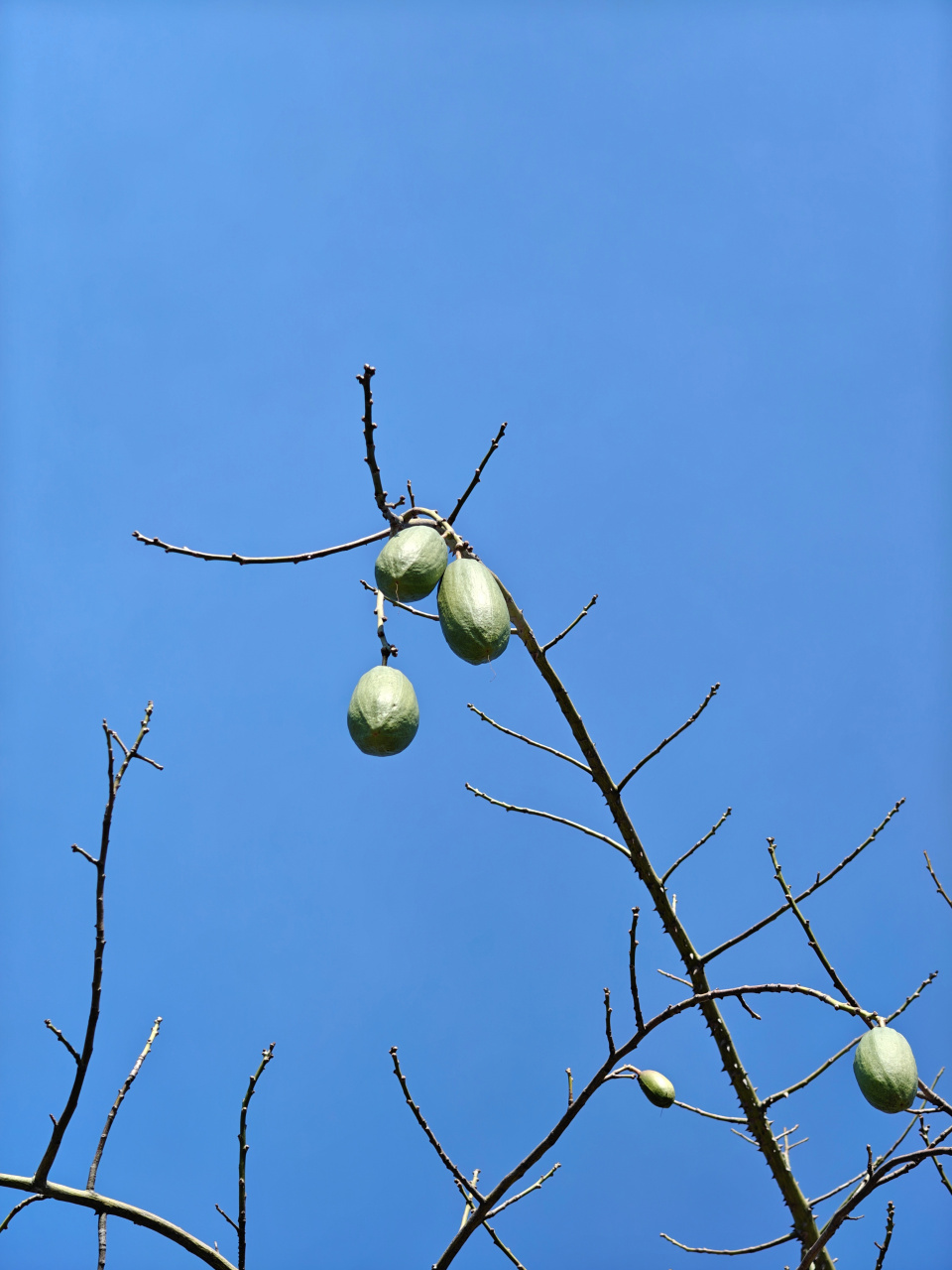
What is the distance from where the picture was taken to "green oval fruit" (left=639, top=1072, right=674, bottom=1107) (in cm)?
427

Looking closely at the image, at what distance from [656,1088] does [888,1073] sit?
3.57 ft

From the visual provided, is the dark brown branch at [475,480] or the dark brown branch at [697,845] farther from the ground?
the dark brown branch at [475,480]

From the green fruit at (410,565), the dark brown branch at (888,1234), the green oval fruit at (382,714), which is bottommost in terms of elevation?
the dark brown branch at (888,1234)

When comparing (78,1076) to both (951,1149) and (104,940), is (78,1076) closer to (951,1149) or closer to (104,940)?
(104,940)

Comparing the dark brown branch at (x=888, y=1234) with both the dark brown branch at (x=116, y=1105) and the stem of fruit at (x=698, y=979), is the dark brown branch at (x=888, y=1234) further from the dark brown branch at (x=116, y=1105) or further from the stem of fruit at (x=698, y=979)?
the dark brown branch at (x=116, y=1105)

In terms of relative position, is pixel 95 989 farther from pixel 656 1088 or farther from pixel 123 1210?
pixel 656 1088

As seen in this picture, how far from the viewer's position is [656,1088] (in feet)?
14.0

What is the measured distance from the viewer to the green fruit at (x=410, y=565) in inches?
150

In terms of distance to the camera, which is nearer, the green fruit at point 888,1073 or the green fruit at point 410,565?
the green fruit at point 410,565

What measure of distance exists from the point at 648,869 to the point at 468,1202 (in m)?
1.77

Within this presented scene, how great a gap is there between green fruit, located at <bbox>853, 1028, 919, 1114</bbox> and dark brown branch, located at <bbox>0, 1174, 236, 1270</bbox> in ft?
9.71

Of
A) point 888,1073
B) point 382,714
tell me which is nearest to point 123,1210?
point 382,714

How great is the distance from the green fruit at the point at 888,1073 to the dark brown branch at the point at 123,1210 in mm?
2960

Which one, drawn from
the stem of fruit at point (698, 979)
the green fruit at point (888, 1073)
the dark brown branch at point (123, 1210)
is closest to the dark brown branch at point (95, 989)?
the dark brown branch at point (123, 1210)
